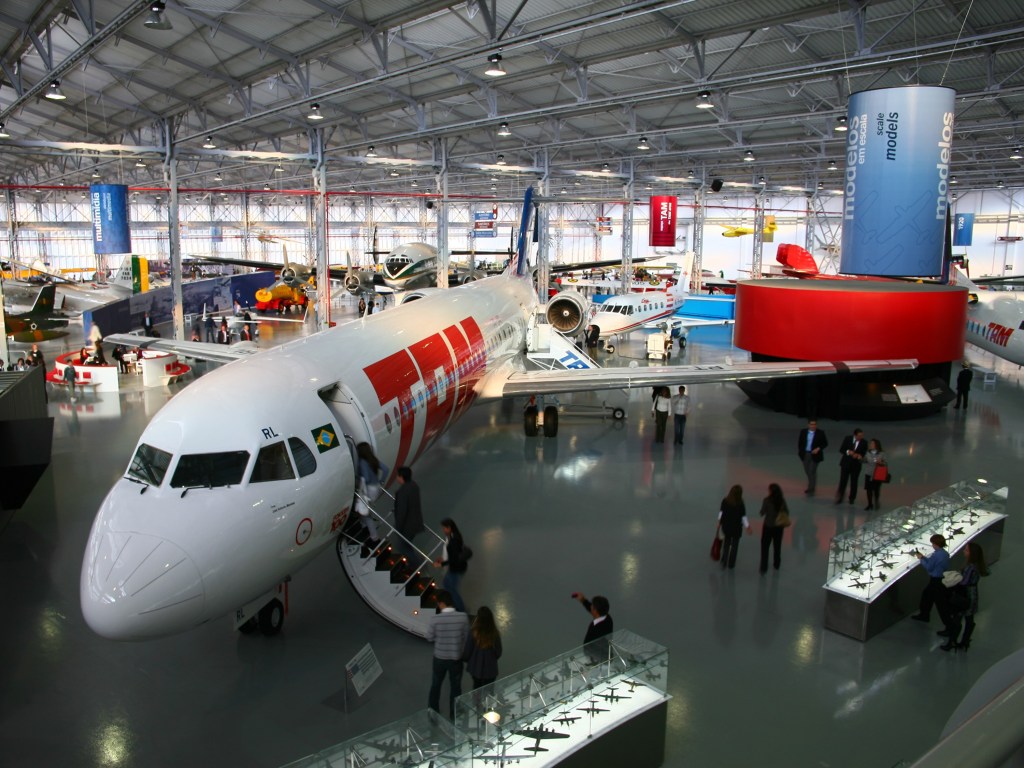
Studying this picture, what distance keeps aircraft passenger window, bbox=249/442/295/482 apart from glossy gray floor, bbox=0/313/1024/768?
8.64 feet

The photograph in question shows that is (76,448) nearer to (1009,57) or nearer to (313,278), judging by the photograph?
(313,278)

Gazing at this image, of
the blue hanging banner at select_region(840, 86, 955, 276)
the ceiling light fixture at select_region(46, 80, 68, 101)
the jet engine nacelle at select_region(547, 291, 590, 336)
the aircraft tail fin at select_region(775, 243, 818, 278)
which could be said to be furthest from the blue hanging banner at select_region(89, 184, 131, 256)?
the aircraft tail fin at select_region(775, 243, 818, 278)

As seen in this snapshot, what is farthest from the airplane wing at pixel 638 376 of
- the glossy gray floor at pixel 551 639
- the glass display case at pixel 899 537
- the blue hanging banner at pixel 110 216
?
the blue hanging banner at pixel 110 216

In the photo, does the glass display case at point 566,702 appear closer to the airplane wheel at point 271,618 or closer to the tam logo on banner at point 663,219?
the airplane wheel at point 271,618

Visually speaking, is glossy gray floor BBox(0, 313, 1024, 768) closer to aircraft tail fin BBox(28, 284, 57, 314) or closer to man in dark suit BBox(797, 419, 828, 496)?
man in dark suit BBox(797, 419, 828, 496)

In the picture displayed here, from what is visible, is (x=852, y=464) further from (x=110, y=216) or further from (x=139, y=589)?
(x=110, y=216)

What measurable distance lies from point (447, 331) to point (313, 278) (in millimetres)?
34048

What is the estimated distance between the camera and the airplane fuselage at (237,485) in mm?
7402

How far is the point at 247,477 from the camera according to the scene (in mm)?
8305

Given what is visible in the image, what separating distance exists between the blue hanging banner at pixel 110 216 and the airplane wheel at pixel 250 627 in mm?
24701

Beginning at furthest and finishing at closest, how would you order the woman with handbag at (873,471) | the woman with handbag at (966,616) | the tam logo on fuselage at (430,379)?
1. the woman with handbag at (873,471)
2. the tam logo on fuselage at (430,379)
3. the woman with handbag at (966,616)

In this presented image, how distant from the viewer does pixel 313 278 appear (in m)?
46.9

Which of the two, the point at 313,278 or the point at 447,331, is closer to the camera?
the point at 447,331

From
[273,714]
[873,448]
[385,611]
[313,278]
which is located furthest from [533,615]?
[313,278]
